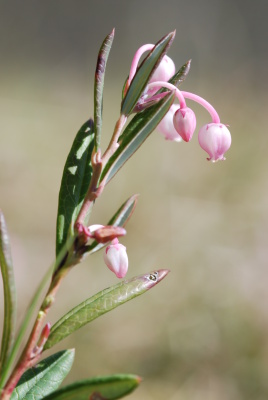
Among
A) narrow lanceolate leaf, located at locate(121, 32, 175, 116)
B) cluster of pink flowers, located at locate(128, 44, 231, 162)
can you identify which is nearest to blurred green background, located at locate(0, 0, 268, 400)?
cluster of pink flowers, located at locate(128, 44, 231, 162)

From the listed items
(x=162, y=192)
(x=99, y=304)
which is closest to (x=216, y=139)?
(x=99, y=304)

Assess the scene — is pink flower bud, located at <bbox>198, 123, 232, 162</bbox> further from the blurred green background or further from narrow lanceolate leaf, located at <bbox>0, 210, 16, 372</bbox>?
the blurred green background

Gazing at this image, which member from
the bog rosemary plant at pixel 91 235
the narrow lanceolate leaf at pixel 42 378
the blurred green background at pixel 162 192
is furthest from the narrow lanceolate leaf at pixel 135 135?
the blurred green background at pixel 162 192

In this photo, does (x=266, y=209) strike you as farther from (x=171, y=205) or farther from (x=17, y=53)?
(x=17, y=53)

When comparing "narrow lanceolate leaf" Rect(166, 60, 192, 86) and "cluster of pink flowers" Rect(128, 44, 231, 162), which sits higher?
"narrow lanceolate leaf" Rect(166, 60, 192, 86)

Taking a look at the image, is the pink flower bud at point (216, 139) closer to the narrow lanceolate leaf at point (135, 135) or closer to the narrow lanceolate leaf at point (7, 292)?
the narrow lanceolate leaf at point (135, 135)

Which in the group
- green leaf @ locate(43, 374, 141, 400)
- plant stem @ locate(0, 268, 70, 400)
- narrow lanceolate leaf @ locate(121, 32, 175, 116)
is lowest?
green leaf @ locate(43, 374, 141, 400)

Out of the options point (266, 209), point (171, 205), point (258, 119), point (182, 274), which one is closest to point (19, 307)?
point (182, 274)
